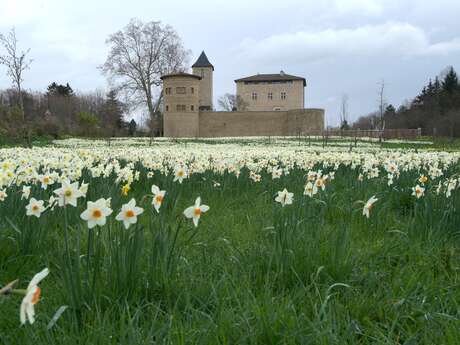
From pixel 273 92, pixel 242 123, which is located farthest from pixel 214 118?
pixel 273 92

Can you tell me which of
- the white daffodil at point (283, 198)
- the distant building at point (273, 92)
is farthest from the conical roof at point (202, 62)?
the white daffodil at point (283, 198)

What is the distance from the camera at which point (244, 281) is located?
232cm

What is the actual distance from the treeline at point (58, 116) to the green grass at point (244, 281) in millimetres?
13785

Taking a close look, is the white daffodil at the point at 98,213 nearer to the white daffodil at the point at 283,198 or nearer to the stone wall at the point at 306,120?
the white daffodil at the point at 283,198

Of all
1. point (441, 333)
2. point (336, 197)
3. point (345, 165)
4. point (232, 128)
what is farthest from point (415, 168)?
point (232, 128)

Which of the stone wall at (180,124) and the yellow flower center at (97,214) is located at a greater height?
the stone wall at (180,124)

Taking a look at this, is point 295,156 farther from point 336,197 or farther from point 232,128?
point 232,128

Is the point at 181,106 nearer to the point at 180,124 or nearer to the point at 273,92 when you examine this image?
the point at 180,124

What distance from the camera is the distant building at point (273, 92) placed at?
74.6 metres

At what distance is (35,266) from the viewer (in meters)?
2.72

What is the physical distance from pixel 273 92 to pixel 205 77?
39.7 ft

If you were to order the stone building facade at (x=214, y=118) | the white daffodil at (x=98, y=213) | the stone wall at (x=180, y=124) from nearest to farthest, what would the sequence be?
the white daffodil at (x=98, y=213)
the stone building facade at (x=214, y=118)
the stone wall at (x=180, y=124)

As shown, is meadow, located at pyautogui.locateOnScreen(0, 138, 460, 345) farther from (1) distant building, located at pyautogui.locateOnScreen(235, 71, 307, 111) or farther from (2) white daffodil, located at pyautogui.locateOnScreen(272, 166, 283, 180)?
(1) distant building, located at pyautogui.locateOnScreen(235, 71, 307, 111)

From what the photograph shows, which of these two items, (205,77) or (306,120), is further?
(205,77)
